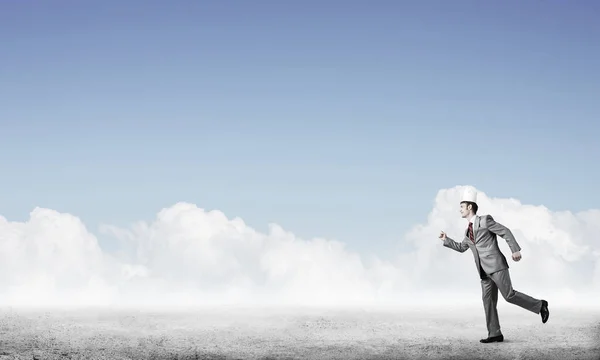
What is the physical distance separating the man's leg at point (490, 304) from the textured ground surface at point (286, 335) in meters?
0.40

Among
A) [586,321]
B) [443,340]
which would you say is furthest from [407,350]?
[586,321]

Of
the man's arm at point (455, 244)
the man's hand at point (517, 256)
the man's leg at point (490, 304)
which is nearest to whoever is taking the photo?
the man's hand at point (517, 256)

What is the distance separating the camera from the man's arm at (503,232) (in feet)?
41.4

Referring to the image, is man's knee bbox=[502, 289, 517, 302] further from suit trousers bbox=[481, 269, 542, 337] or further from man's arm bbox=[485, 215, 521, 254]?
man's arm bbox=[485, 215, 521, 254]

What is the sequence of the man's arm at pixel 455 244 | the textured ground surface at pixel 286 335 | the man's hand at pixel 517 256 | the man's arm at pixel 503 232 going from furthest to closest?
the man's arm at pixel 455 244
the man's arm at pixel 503 232
the man's hand at pixel 517 256
the textured ground surface at pixel 286 335

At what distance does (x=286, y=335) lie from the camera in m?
14.2

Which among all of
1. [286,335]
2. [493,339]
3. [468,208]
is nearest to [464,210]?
[468,208]

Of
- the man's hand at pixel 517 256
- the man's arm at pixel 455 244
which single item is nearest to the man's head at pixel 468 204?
the man's arm at pixel 455 244

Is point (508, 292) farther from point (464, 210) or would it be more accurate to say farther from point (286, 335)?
point (286, 335)

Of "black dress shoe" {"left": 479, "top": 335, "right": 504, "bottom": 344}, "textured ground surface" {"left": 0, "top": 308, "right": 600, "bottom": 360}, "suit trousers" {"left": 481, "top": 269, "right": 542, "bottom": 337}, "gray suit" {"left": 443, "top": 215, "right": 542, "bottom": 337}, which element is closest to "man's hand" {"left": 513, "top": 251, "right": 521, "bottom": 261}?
"gray suit" {"left": 443, "top": 215, "right": 542, "bottom": 337}

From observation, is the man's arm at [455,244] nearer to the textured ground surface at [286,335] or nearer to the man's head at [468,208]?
the man's head at [468,208]

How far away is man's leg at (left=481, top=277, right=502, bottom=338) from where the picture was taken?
43.4 feet

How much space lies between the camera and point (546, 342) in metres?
13.3

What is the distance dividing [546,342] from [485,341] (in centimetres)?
120
